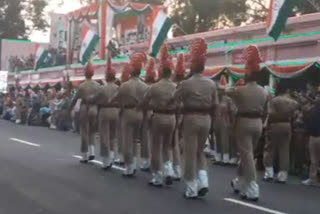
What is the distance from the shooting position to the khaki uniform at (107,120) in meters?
12.3

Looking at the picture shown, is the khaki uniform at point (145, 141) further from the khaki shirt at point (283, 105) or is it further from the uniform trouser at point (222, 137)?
the uniform trouser at point (222, 137)

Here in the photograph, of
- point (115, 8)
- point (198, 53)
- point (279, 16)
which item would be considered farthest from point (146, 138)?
point (115, 8)

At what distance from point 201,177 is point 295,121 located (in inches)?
180

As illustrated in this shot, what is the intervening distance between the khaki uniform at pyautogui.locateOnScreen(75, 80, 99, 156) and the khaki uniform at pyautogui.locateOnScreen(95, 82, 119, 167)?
0.43m

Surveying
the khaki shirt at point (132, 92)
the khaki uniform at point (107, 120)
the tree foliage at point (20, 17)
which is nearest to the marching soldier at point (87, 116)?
the khaki uniform at point (107, 120)

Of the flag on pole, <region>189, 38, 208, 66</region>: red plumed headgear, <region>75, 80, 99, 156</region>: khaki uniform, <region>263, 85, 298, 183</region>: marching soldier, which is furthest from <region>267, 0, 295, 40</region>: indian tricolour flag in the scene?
the flag on pole

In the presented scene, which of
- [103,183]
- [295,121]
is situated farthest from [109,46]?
[103,183]

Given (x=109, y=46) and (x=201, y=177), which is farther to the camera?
(x=109, y=46)

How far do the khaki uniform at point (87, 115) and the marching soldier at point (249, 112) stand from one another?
Result: 4438mm

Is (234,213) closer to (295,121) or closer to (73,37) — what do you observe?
(295,121)

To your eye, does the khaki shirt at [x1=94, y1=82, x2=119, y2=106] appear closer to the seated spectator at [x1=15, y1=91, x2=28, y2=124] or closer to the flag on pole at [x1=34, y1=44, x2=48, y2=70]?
the seated spectator at [x1=15, y1=91, x2=28, y2=124]

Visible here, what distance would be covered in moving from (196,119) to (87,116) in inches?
179

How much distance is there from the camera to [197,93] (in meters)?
9.07

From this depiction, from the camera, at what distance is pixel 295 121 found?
42.7ft
